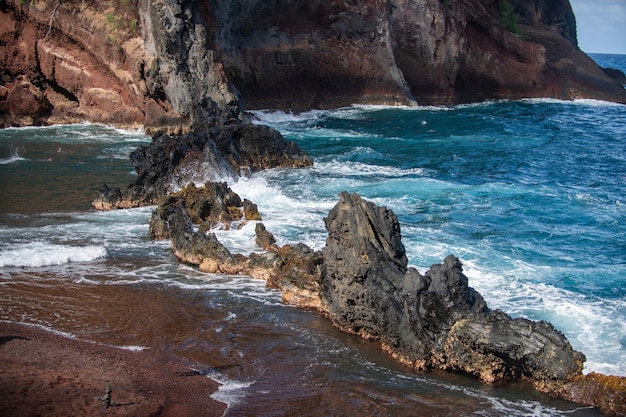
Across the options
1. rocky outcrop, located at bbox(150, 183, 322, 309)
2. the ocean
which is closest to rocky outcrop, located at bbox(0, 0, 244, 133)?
the ocean

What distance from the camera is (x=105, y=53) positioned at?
32938 mm

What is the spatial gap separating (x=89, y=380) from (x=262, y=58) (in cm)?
3443

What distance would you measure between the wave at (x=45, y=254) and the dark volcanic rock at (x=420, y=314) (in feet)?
16.9

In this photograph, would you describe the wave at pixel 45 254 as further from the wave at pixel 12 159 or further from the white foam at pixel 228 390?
the wave at pixel 12 159

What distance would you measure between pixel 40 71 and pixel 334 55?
17.8 metres

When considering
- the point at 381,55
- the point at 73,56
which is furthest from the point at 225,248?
the point at 381,55

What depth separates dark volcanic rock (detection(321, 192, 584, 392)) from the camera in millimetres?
10125

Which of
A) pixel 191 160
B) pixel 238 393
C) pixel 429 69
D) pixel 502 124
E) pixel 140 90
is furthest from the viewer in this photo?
pixel 429 69

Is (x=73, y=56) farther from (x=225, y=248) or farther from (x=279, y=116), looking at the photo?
(x=225, y=248)

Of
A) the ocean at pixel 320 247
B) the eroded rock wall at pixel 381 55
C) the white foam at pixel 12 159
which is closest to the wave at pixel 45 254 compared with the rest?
the ocean at pixel 320 247

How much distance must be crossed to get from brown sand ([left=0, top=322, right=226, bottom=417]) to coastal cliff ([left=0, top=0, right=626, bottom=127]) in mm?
18662

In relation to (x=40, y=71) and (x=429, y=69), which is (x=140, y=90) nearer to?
(x=40, y=71)

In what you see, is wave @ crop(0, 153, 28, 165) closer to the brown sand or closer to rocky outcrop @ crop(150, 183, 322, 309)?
rocky outcrop @ crop(150, 183, 322, 309)

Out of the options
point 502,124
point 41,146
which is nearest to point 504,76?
point 502,124
